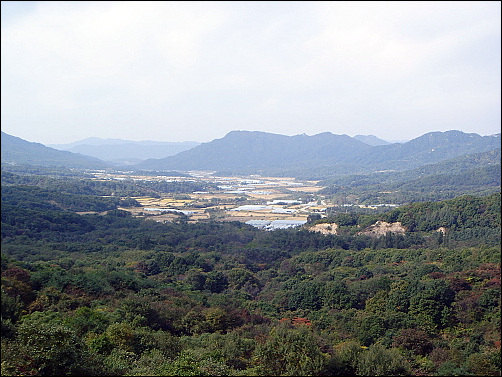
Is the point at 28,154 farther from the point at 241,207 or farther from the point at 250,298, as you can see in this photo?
the point at 250,298

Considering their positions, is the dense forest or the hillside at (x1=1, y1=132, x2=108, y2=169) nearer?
the dense forest

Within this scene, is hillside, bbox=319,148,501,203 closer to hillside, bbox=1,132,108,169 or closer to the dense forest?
the dense forest

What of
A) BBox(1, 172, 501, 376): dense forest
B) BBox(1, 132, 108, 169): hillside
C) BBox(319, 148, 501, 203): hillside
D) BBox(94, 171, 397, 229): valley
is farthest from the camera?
BBox(1, 132, 108, 169): hillside

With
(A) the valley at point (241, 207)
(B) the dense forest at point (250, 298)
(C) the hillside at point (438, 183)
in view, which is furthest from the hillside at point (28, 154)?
(B) the dense forest at point (250, 298)

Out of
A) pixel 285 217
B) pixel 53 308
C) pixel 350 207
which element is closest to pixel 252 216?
pixel 285 217

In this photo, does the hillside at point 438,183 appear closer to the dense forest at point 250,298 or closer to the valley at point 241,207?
the valley at point 241,207

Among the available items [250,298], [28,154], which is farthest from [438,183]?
[28,154]

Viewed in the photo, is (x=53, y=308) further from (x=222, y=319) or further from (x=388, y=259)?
(x=388, y=259)

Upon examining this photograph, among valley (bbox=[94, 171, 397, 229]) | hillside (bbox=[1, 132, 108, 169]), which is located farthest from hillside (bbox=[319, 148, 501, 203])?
hillside (bbox=[1, 132, 108, 169])

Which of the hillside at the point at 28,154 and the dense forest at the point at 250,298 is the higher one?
the hillside at the point at 28,154
